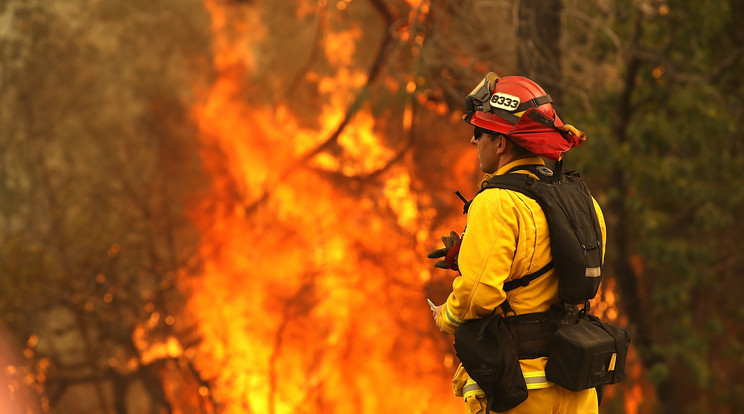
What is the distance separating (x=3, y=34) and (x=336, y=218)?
3951mm

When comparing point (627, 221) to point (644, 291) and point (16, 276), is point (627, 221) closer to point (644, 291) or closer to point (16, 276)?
point (644, 291)

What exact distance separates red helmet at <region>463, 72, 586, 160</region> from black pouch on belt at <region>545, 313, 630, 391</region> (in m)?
0.59

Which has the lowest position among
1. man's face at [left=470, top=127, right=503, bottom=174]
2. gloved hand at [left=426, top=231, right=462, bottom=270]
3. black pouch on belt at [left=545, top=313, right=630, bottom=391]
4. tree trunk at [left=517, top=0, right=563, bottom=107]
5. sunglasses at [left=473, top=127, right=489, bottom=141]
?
black pouch on belt at [left=545, top=313, right=630, bottom=391]

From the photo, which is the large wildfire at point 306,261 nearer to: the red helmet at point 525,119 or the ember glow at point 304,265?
the ember glow at point 304,265

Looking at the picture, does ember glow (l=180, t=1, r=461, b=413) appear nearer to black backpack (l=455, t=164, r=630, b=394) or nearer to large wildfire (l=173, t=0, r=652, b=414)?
large wildfire (l=173, t=0, r=652, b=414)

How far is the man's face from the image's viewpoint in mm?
2818

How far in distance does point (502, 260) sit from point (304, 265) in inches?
241

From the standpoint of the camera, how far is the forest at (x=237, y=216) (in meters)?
8.43

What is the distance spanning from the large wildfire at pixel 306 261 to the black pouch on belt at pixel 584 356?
551 centimetres

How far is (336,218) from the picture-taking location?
28.0 ft

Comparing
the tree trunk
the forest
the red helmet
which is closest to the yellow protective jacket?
the red helmet

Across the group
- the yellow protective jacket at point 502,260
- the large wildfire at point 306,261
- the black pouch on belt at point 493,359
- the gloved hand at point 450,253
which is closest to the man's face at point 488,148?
the yellow protective jacket at point 502,260

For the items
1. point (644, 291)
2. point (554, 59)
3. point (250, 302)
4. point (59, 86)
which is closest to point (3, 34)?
point (59, 86)

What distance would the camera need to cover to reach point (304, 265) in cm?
859
